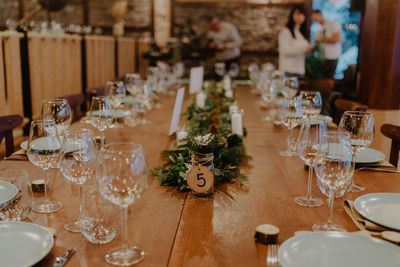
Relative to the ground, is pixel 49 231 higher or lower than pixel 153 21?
lower

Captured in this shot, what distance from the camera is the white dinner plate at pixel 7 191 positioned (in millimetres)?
1078

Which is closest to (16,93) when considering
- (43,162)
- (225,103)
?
(225,103)

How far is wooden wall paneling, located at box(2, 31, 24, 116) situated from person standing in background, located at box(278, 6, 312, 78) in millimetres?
3248

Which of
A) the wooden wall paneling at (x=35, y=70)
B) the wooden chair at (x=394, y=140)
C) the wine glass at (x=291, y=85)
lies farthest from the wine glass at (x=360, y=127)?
the wooden wall paneling at (x=35, y=70)

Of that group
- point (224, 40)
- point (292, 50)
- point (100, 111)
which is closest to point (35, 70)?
point (100, 111)

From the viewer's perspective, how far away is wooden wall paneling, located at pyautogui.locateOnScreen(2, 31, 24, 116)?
3.65 metres

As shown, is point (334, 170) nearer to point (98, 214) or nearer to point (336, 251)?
point (336, 251)

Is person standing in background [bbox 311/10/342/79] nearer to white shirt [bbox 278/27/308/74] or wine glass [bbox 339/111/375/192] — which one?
white shirt [bbox 278/27/308/74]

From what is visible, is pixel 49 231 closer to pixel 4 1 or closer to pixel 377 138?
pixel 377 138

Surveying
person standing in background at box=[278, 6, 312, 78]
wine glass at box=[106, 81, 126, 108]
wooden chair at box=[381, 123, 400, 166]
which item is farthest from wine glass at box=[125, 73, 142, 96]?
person standing in background at box=[278, 6, 312, 78]

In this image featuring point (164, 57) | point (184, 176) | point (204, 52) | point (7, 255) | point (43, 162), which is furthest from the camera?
point (204, 52)

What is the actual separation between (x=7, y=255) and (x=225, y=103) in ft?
6.76

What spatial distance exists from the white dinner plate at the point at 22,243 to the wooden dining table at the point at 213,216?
0.10ft

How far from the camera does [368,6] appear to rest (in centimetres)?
389
